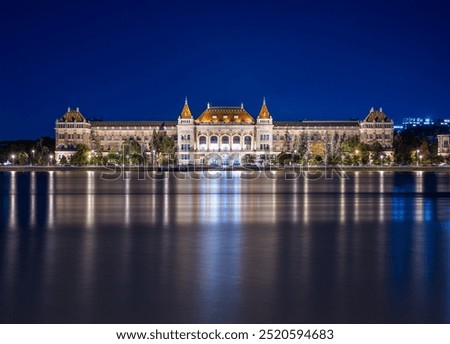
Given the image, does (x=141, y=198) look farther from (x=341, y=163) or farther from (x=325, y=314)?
(x=341, y=163)

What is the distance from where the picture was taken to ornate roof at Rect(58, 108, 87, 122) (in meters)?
151

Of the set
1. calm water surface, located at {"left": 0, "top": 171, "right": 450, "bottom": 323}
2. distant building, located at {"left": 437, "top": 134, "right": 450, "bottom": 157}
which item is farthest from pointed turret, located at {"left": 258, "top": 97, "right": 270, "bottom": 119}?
calm water surface, located at {"left": 0, "top": 171, "right": 450, "bottom": 323}

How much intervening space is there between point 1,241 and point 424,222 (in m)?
13.0

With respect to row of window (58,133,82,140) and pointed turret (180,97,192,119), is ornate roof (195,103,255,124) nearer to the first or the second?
pointed turret (180,97,192,119)

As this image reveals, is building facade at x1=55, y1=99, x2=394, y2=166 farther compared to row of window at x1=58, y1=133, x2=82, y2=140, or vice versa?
row of window at x1=58, y1=133, x2=82, y2=140

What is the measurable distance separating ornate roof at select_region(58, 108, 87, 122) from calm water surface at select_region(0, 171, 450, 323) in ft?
416

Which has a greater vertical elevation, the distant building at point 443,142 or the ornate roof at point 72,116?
the ornate roof at point 72,116

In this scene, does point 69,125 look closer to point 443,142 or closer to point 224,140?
point 224,140

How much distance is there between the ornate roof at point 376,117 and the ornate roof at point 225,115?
2406 cm

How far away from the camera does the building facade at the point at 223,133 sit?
144500 millimetres

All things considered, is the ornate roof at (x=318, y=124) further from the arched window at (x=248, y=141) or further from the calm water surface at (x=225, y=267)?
the calm water surface at (x=225, y=267)

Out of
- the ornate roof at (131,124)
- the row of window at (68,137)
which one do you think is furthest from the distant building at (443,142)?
the row of window at (68,137)

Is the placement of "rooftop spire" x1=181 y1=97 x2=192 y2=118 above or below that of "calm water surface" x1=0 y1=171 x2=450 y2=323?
above

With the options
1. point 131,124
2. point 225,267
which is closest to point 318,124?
point 131,124
